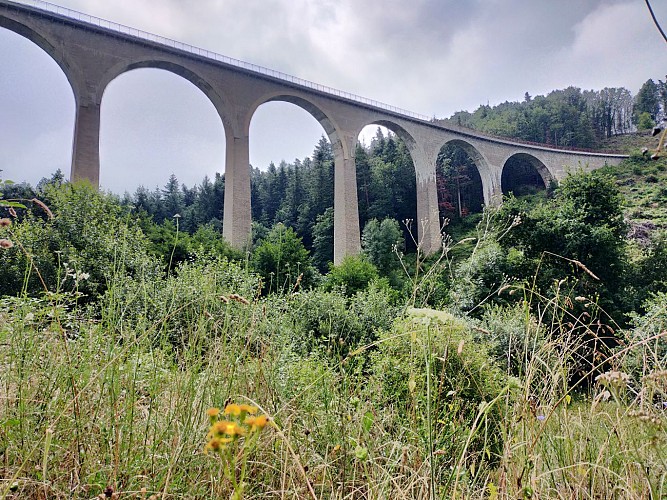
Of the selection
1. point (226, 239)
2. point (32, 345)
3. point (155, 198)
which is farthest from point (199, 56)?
point (155, 198)

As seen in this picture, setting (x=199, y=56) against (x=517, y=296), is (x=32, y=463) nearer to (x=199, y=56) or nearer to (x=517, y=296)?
(x=517, y=296)

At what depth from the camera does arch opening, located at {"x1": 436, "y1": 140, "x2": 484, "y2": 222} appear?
34.2 metres

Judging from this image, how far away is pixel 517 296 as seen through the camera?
11945 millimetres

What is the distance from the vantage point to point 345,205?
19016mm

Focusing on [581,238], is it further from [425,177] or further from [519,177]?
[519,177]

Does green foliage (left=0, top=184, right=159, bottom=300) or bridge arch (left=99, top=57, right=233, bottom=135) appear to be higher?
bridge arch (left=99, top=57, right=233, bottom=135)

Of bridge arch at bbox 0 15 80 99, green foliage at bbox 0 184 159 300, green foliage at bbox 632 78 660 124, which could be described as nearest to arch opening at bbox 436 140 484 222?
bridge arch at bbox 0 15 80 99

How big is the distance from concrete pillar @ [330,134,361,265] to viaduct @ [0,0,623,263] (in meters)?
0.05

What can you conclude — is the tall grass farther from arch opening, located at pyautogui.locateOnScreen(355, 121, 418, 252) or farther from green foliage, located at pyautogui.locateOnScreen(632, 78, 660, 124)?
green foliage, located at pyautogui.locateOnScreen(632, 78, 660, 124)

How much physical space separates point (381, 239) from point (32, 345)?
75.2ft

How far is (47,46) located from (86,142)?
332 centimetres

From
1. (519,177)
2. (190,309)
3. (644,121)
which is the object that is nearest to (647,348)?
(190,309)

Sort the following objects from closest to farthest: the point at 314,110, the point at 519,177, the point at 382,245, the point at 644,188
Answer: the point at 314,110 → the point at 382,245 → the point at 644,188 → the point at 519,177

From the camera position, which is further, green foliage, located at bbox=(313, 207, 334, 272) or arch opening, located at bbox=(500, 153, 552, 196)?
arch opening, located at bbox=(500, 153, 552, 196)
